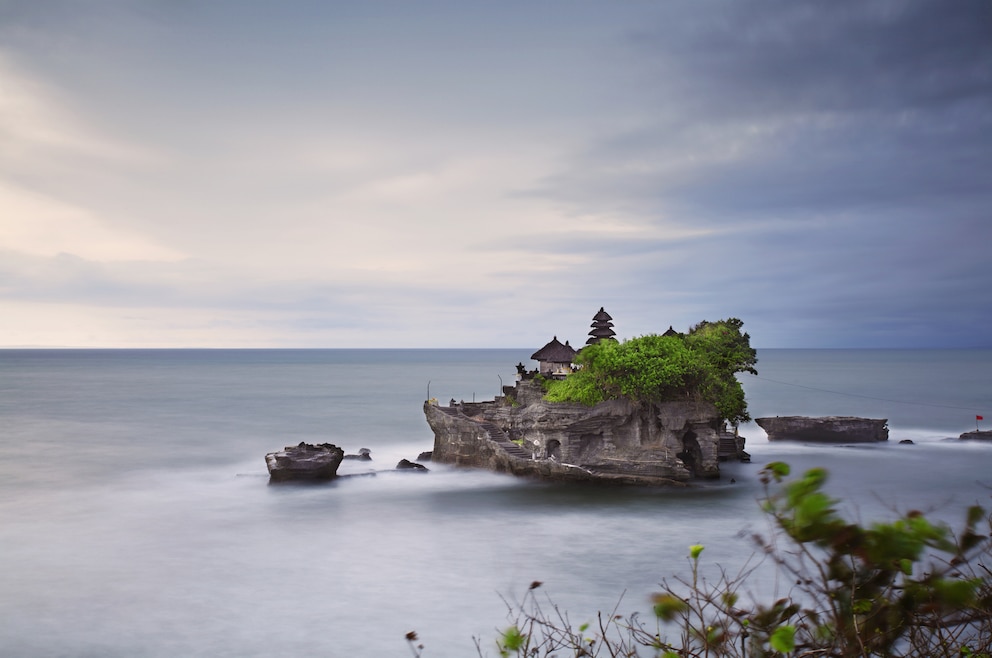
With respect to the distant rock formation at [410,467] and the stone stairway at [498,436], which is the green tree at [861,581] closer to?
the stone stairway at [498,436]

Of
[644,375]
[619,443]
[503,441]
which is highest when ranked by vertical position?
[644,375]

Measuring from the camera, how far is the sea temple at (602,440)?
101 feet

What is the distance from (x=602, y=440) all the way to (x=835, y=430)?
21523 mm

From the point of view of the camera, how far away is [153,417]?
61188 millimetres

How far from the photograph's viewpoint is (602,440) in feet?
103

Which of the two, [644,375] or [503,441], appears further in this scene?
[503,441]

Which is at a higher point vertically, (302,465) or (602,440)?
(602,440)

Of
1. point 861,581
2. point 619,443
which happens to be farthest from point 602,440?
point 861,581

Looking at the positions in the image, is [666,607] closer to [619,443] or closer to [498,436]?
[619,443]

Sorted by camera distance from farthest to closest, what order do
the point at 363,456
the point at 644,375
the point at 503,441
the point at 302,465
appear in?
the point at 363,456 < the point at 503,441 < the point at 302,465 < the point at 644,375

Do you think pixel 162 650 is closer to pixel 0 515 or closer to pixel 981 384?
pixel 0 515

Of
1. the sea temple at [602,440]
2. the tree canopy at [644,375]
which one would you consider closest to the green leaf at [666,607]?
the tree canopy at [644,375]

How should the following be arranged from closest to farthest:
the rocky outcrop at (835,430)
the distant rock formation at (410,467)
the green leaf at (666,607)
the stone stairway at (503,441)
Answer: the green leaf at (666,607), the stone stairway at (503,441), the distant rock formation at (410,467), the rocky outcrop at (835,430)

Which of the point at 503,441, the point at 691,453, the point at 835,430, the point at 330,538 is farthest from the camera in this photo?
the point at 835,430
